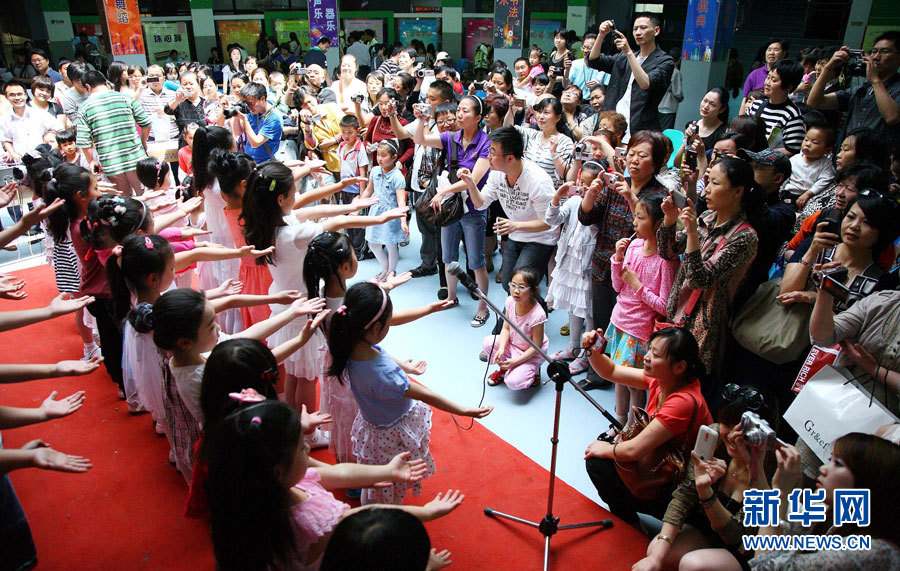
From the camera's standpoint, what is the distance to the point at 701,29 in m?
7.91

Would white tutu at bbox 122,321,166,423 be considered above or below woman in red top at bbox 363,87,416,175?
below

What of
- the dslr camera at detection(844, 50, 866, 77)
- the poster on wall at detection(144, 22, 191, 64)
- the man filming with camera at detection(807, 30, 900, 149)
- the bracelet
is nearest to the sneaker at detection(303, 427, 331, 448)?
the bracelet

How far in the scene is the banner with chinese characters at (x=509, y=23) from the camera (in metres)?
10.4

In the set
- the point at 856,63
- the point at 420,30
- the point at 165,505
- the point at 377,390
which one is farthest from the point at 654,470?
the point at 420,30

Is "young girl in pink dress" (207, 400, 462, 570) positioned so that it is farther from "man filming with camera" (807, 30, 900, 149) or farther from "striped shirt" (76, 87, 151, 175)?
"striped shirt" (76, 87, 151, 175)

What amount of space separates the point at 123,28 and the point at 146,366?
7.81 meters

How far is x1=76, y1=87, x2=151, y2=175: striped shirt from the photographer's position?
516 cm

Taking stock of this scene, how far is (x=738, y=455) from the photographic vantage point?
2.10m

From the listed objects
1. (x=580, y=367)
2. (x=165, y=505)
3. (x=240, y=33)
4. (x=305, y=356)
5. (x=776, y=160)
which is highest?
(x=240, y=33)

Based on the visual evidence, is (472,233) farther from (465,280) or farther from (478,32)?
(478,32)

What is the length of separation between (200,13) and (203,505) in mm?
13893

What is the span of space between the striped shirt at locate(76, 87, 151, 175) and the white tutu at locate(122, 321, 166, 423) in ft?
10.4

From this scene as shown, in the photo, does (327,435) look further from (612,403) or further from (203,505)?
(612,403)

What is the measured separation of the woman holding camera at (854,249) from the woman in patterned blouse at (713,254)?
254 mm
